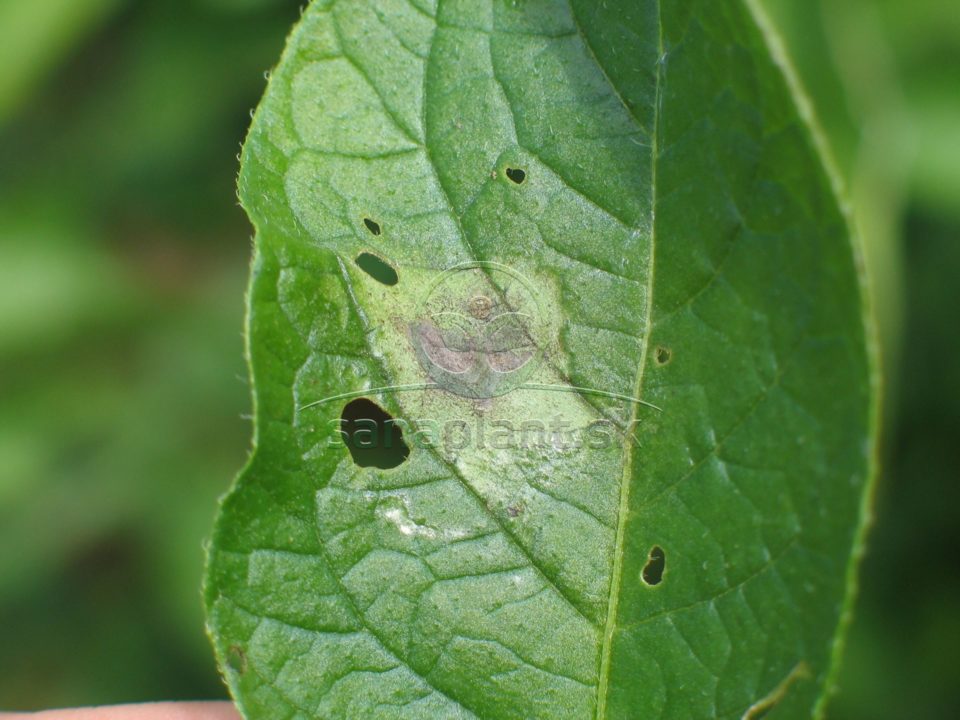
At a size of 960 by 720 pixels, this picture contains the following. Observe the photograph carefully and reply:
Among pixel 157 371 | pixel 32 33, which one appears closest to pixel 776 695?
pixel 157 371

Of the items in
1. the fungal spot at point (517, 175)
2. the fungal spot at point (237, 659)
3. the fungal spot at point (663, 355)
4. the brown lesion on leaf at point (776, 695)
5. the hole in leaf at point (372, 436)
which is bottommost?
the brown lesion on leaf at point (776, 695)

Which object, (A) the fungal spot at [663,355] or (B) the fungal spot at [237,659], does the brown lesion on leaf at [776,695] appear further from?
(B) the fungal spot at [237,659]

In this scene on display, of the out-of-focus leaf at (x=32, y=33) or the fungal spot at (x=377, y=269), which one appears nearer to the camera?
the fungal spot at (x=377, y=269)

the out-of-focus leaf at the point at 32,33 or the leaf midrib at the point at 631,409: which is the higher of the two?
the out-of-focus leaf at the point at 32,33

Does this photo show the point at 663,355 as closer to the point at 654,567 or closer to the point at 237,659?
the point at 654,567

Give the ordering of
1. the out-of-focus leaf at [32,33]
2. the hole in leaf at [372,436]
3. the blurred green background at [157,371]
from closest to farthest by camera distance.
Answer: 1. the hole in leaf at [372,436]
2. the out-of-focus leaf at [32,33]
3. the blurred green background at [157,371]

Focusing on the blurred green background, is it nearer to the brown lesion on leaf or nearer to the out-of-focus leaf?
the out-of-focus leaf

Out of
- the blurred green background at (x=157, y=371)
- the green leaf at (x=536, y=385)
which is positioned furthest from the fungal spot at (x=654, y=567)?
the blurred green background at (x=157, y=371)
